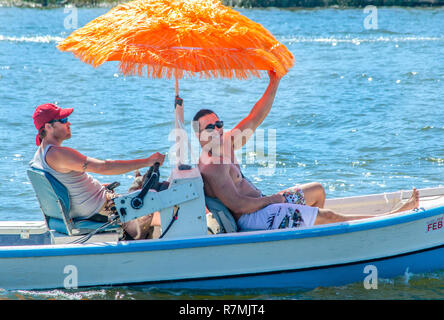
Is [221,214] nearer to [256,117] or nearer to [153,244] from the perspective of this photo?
[153,244]

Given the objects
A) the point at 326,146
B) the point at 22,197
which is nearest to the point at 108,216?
the point at 22,197

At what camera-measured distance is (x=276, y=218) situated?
5559 millimetres

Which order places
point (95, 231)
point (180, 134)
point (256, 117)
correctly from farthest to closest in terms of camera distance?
1. point (256, 117)
2. point (95, 231)
3. point (180, 134)

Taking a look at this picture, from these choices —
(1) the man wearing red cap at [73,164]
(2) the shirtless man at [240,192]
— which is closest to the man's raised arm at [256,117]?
(2) the shirtless man at [240,192]

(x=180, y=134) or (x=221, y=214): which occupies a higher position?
(x=180, y=134)

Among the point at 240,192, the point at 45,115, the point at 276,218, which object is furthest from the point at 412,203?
the point at 45,115

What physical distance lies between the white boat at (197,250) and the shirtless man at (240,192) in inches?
6.1

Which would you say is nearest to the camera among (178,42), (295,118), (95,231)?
(178,42)

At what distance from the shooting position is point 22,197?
29.0 feet

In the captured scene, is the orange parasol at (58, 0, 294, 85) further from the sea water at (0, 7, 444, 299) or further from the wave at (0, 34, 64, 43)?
the wave at (0, 34, 64, 43)

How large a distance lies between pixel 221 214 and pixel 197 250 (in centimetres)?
37

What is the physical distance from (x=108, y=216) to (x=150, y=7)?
179 cm

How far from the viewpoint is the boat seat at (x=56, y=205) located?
5.44 metres
